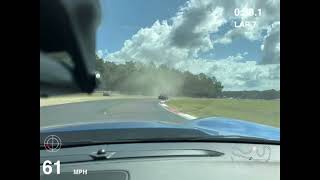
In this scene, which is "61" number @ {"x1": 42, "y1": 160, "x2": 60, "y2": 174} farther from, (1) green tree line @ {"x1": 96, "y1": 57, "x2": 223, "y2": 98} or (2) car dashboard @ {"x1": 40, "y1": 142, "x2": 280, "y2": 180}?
(1) green tree line @ {"x1": 96, "y1": 57, "x2": 223, "y2": 98}

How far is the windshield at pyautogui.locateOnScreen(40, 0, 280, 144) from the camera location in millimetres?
2725

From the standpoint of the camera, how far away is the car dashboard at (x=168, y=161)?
8.84 feet

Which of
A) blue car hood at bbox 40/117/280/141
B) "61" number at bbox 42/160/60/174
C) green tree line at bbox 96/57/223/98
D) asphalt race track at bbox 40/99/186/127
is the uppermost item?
green tree line at bbox 96/57/223/98

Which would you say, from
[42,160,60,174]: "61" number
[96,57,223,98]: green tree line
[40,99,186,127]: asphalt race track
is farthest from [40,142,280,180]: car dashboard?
[96,57,223,98]: green tree line

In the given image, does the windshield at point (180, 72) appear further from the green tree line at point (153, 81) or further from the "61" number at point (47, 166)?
the "61" number at point (47, 166)

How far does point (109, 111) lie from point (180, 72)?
38 centimetres

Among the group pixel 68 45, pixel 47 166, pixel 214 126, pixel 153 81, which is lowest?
pixel 47 166

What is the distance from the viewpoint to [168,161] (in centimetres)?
277

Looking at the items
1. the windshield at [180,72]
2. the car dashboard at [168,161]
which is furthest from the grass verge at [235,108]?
the car dashboard at [168,161]

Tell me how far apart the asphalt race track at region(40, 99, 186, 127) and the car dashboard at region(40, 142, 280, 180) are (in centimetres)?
13

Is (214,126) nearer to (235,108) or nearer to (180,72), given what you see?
(235,108)

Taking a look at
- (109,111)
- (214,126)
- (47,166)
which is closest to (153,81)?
(109,111)
